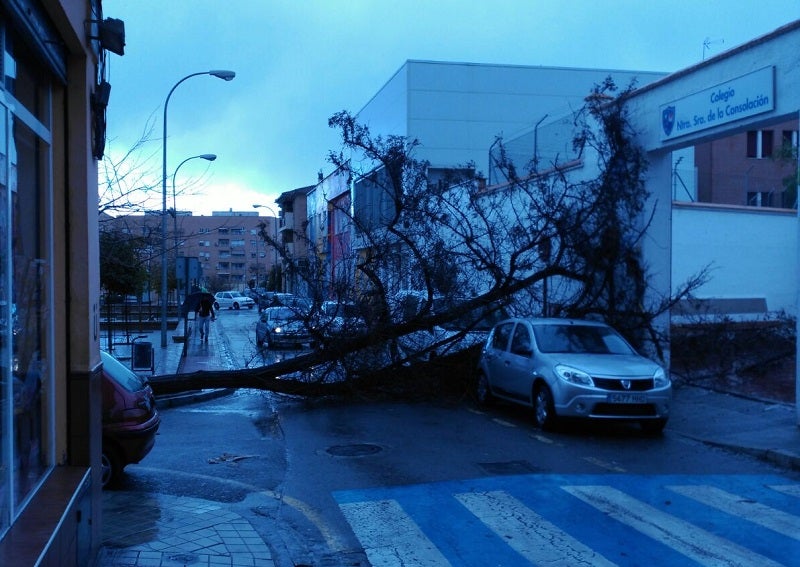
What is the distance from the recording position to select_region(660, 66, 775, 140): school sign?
12.5m

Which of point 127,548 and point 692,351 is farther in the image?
point 692,351

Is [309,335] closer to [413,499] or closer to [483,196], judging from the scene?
[483,196]

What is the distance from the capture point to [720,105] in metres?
13.6

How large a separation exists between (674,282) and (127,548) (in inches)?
814

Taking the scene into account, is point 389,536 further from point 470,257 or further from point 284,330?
point 470,257

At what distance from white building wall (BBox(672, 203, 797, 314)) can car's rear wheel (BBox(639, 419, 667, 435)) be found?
1319 centimetres

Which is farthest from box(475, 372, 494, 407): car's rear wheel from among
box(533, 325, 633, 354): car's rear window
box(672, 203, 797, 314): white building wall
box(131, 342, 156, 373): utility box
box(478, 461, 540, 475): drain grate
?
box(672, 203, 797, 314): white building wall

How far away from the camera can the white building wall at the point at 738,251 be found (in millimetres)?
24250

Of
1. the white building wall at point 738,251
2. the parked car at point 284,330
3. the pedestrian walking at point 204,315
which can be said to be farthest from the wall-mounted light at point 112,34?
the pedestrian walking at point 204,315

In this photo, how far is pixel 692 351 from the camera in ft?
53.2

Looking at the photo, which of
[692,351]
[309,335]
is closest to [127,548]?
[309,335]

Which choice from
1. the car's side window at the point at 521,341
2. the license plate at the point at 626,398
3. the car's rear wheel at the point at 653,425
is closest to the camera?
the license plate at the point at 626,398

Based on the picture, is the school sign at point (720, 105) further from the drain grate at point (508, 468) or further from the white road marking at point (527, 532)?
the white road marking at point (527, 532)

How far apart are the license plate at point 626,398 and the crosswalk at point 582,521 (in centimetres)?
207
